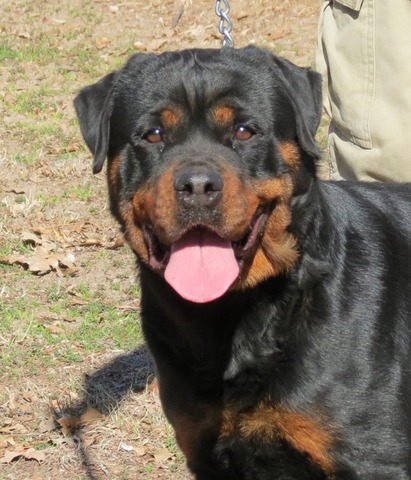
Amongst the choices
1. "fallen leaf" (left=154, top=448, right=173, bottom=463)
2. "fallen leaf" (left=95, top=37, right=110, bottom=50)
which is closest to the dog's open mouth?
"fallen leaf" (left=154, top=448, right=173, bottom=463)

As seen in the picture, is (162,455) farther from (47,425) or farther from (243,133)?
(243,133)

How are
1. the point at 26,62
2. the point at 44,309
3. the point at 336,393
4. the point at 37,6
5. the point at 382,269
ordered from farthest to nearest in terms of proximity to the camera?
the point at 37,6, the point at 26,62, the point at 44,309, the point at 382,269, the point at 336,393

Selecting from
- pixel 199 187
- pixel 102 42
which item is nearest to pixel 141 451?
pixel 199 187

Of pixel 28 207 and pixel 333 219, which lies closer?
pixel 333 219

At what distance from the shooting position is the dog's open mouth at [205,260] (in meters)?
3.66

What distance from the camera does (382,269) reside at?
408cm

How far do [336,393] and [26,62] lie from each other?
9.19 meters

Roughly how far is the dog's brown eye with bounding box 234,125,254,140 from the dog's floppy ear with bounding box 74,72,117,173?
2.00ft

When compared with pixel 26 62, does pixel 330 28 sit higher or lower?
higher

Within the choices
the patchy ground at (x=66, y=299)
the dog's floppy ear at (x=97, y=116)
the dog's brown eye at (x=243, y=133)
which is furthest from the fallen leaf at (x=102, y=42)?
the dog's brown eye at (x=243, y=133)

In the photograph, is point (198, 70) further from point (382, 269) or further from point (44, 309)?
point (44, 309)

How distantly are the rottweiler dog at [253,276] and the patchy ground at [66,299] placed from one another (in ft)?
3.77

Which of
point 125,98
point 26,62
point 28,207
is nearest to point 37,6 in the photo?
point 26,62

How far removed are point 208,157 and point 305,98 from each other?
0.57m
